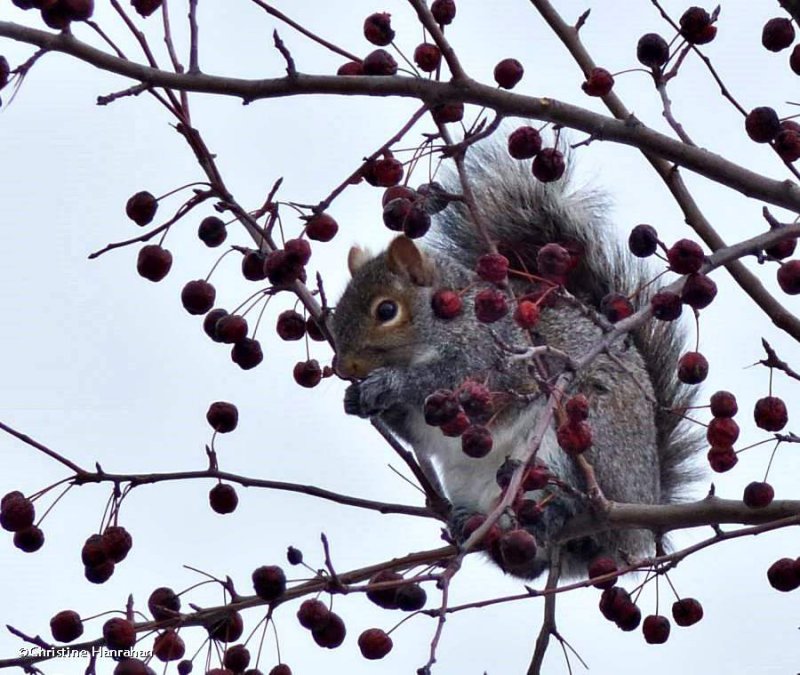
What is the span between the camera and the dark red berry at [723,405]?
1903mm

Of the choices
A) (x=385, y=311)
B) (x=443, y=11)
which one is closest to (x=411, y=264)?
(x=385, y=311)

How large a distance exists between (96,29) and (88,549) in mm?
768

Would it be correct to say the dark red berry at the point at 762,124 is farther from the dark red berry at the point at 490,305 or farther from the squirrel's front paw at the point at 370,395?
the squirrel's front paw at the point at 370,395

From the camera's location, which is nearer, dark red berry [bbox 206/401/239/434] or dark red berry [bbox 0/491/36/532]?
dark red berry [bbox 0/491/36/532]

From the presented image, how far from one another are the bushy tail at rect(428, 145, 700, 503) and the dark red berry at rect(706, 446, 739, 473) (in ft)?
4.32

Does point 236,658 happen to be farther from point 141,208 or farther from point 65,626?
point 141,208

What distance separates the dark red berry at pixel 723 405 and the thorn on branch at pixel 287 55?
0.81 m

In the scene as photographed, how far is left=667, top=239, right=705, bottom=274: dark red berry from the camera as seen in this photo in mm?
1683

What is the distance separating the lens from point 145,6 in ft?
6.18

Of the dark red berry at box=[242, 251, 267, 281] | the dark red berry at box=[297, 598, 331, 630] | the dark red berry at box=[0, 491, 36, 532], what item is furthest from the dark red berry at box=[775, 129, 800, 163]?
the dark red berry at box=[0, 491, 36, 532]

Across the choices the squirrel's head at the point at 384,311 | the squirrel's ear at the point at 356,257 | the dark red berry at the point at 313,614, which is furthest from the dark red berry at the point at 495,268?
the squirrel's ear at the point at 356,257

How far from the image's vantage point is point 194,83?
1.58 metres

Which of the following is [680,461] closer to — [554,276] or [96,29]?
[554,276]

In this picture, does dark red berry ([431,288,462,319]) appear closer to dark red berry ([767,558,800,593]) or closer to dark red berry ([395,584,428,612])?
dark red berry ([395,584,428,612])
